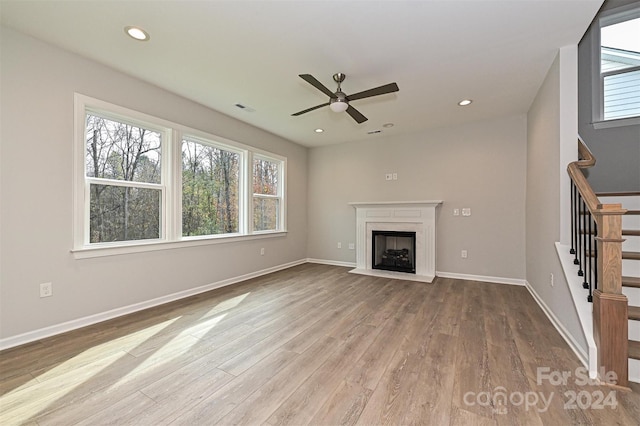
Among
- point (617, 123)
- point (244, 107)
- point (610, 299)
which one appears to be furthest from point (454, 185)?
point (244, 107)

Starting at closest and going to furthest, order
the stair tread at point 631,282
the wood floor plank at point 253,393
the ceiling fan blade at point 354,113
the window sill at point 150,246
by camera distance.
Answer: the wood floor plank at point 253,393, the stair tread at point 631,282, the window sill at point 150,246, the ceiling fan blade at point 354,113

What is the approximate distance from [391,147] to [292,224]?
262 cm

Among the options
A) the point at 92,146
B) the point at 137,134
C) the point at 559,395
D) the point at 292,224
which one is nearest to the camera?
the point at 559,395

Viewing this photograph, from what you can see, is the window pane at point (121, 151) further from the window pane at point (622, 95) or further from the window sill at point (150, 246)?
the window pane at point (622, 95)

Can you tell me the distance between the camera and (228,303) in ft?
11.0

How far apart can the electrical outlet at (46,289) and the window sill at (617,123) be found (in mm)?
6388

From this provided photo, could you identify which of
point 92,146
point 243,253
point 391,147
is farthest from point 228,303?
point 391,147

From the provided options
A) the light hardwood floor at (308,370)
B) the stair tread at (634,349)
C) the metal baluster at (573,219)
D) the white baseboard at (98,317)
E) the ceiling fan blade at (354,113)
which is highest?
the ceiling fan blade at (354,113)

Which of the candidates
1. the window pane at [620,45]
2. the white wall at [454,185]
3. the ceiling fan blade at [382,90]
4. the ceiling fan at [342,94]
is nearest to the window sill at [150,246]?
the white wall at [454,185]

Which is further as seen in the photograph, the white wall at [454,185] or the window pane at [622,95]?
the white wall at [454,185]

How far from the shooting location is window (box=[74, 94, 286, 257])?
281 centimetres

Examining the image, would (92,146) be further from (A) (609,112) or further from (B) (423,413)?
(A) (609,112)

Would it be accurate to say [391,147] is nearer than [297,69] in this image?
No

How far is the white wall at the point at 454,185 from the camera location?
A: 14.1 feet
